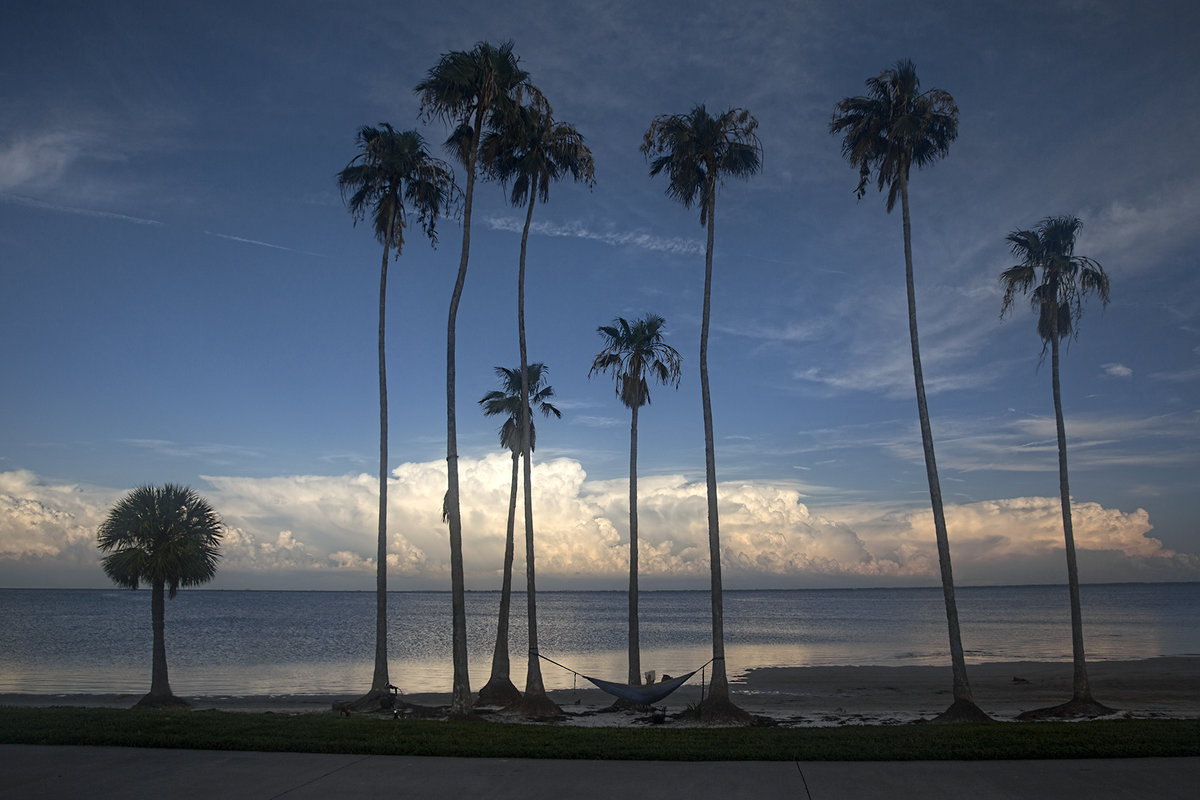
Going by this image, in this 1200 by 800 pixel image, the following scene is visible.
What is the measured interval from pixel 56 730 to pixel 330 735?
13.5 ft

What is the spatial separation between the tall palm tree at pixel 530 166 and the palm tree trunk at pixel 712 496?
3963 millimetres

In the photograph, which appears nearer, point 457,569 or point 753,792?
point 753,792

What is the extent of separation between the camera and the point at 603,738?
40.7 feet

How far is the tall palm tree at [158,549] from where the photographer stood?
22.3 m

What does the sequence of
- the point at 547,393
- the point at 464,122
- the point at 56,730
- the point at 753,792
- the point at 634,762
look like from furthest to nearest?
the point at 547,393 → the point at 464,122 → the point at 56,730 → the point at 634,762 → the point at 753,792

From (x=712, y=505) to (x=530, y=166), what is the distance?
10064 mm

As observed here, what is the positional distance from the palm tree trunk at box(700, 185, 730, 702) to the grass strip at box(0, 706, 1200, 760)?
4624mm

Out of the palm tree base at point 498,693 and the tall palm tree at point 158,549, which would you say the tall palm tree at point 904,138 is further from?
the tall palm tree at point 158,549

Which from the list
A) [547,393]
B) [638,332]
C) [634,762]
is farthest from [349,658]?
[634,762]

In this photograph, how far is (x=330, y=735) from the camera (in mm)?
12102

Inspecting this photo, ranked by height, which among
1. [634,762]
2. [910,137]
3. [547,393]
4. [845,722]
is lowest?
[845,722]

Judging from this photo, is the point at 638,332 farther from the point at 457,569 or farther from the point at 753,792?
the point at 753,792

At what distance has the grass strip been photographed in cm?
1080

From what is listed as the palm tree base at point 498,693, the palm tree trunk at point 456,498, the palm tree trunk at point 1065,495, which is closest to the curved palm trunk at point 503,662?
the palm tree base at point 498,693
